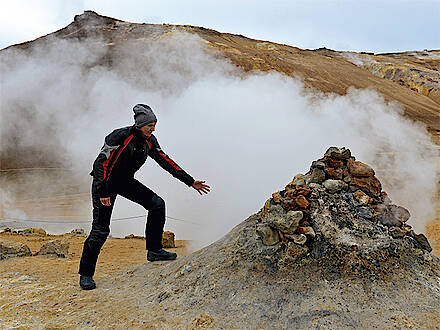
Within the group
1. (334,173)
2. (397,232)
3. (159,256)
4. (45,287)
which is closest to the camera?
(397,232)

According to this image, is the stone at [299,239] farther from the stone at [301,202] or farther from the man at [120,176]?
the man at [120,176]

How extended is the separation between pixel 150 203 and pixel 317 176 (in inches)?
52.5

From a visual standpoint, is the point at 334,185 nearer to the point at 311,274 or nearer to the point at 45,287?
the point at 311,274

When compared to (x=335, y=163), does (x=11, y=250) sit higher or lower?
lower

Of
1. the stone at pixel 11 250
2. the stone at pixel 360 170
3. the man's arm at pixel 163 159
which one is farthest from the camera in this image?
the stone at pixel 11 250

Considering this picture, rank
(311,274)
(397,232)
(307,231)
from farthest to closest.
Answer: (397,232), (307,231), (311,274)

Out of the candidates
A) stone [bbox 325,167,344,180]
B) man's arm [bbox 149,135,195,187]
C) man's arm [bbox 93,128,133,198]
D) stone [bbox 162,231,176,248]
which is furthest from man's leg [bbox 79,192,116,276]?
stone [bbox 162,231,176,248]

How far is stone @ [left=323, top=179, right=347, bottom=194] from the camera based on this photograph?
9.58 feet

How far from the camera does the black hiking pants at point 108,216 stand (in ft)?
9.67

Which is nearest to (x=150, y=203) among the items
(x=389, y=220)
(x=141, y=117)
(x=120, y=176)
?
(x=120, y=176)

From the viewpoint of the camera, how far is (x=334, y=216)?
8.95 ft

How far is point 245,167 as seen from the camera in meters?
7.01

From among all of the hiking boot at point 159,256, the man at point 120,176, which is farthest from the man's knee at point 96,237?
the hiking boot at point 159,256

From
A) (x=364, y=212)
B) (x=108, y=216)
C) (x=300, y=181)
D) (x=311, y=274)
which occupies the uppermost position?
(x=300, y=181)
